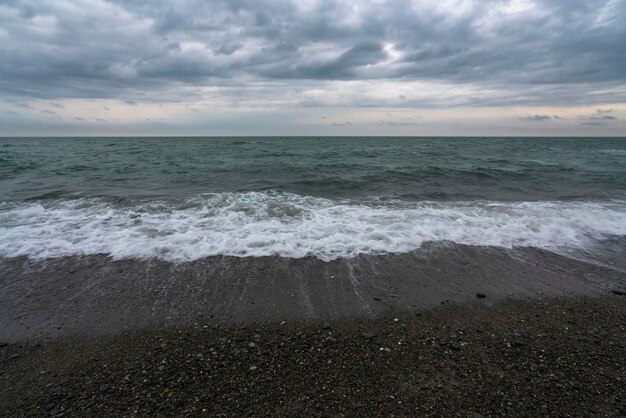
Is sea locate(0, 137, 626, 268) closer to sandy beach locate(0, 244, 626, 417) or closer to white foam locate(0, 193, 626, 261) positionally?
white foam locate(0, 193, 626, 261)

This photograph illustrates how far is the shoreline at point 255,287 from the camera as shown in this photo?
14.6ft

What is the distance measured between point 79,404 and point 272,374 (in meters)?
1.92

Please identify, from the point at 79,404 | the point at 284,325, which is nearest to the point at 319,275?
the point at 284,325

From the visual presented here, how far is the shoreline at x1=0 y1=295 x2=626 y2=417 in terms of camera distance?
301 cm

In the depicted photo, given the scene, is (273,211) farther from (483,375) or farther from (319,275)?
(483,375)

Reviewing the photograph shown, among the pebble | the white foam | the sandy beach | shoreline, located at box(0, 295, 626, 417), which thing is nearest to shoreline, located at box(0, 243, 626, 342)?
the sandy beach

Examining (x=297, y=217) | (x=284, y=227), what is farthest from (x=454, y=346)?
(x=297, y=217)

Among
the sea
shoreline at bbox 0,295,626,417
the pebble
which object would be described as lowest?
shoreline at bbox 0,295,626,417

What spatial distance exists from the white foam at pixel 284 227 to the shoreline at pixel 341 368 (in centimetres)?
250

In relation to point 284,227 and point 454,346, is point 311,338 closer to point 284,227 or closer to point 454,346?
point 454,346

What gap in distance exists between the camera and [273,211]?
9.95 m

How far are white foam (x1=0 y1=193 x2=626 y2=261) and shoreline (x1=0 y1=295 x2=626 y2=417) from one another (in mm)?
2500

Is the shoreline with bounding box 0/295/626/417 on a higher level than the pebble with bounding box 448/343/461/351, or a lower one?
lower

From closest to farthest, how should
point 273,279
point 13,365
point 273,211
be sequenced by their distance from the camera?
point 13,365 → point 273,279 → point 273,211
